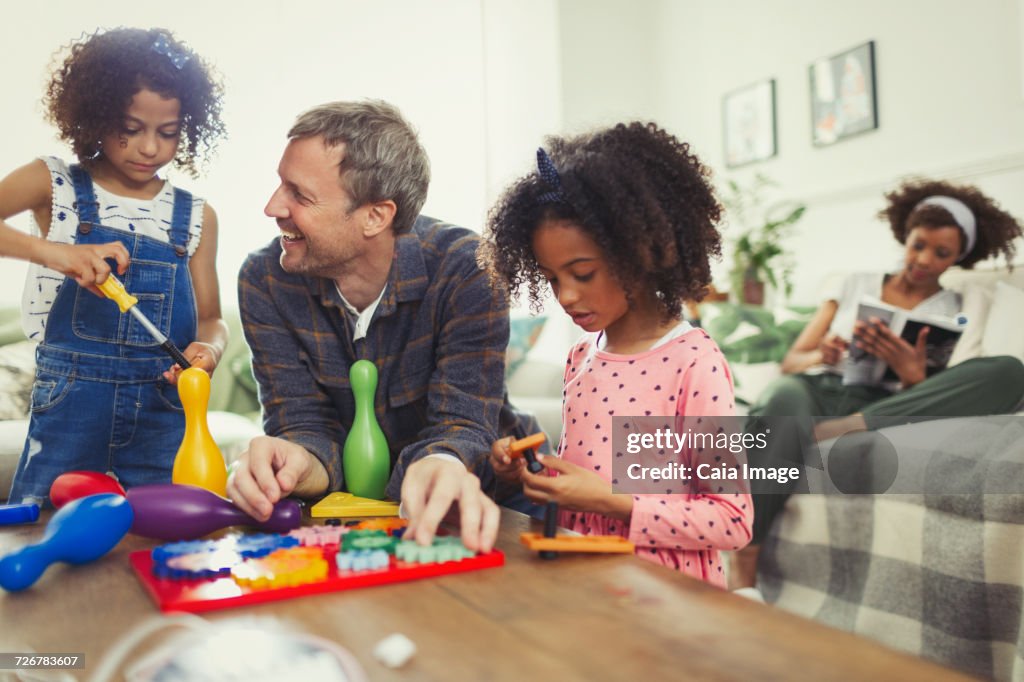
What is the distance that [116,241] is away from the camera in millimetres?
1248

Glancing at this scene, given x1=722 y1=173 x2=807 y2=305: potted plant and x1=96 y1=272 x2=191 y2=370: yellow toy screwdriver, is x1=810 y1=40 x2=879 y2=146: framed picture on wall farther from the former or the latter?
x1=96 y1=272 x2=191 y2=370: yellow toy screwdriver

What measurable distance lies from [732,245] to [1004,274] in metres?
1.47

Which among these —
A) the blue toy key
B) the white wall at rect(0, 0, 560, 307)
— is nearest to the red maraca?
the blue toy key

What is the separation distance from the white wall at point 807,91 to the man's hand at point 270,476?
206 centimetres

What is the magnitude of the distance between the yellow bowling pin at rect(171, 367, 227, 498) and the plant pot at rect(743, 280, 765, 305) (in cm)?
270

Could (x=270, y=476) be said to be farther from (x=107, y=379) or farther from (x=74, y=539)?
(x=107, y=379)

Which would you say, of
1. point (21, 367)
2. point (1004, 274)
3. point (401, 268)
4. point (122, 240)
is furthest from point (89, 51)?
point (1004, 274)

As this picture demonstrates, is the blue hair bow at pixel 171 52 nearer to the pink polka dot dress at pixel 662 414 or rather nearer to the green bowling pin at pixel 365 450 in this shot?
the green bowling pin at pixel 365 450

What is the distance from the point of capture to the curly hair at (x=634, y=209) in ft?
3.35

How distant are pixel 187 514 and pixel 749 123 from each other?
11.2 ft

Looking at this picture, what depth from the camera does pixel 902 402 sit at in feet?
6.73

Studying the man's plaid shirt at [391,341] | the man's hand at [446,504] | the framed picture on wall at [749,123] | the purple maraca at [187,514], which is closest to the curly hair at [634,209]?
the man's plaid shirt at [391,341]

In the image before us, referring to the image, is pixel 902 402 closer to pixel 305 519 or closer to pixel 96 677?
pixel 305 519

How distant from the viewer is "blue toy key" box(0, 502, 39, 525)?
0.92m
